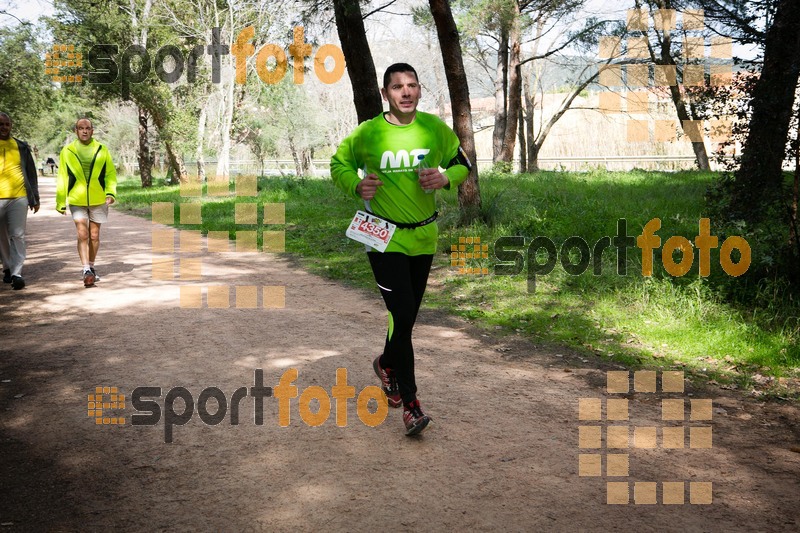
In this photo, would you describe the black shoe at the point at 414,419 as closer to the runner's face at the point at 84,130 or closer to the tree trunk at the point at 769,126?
the tree trunk at the point at 769,126

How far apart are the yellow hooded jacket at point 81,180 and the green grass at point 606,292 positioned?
11.3 feet

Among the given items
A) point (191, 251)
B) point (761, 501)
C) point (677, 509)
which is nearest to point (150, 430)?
point (677, 509)

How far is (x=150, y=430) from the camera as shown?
4.55m

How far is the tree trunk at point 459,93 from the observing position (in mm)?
→ 11977

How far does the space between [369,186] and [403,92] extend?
25.8 inches

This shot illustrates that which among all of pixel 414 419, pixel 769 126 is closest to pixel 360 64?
pixel 769 126

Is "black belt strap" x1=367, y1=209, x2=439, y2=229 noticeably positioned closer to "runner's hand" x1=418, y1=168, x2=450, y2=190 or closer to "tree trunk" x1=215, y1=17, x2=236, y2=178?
"runner's hand" x1=418, y1=168, x2=450, y2=190

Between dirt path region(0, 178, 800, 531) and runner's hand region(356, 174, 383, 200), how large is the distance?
1609 millimetres

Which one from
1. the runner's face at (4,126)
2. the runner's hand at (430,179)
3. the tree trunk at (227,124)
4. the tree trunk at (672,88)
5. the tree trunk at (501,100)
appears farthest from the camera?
the tree trunk at (227,124)

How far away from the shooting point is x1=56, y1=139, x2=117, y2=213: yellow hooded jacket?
9625 millimetres

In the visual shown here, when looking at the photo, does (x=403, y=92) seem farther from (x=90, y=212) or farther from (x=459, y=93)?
(x=459, y=93)

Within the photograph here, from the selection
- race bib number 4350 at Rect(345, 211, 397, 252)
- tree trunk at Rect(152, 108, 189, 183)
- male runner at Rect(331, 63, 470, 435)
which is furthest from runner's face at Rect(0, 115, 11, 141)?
tree trunk at Rect(152, 108, 189, 183)

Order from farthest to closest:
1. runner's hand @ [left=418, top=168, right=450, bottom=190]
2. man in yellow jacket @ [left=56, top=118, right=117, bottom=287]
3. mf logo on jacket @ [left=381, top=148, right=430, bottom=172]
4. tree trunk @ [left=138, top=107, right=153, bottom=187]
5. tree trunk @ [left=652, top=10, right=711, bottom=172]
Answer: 1. tree trunk @ [left=138, top=107, right=153, bottom=187]
2. tree trunk @ [left=652, top=10, right=711, bottom=172]
3. man in yellow jacket @ [left=56, top=118, right=117, bottom=287]
4. mf logo on jacket @ [left=381, top=148, right=430, bottom=172]
5. runner's hand @ [left=418, top=168, right=450, bottom=190]

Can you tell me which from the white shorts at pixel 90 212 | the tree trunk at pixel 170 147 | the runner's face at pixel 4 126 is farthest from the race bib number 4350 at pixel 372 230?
the tree trunk at pixel 170 147
